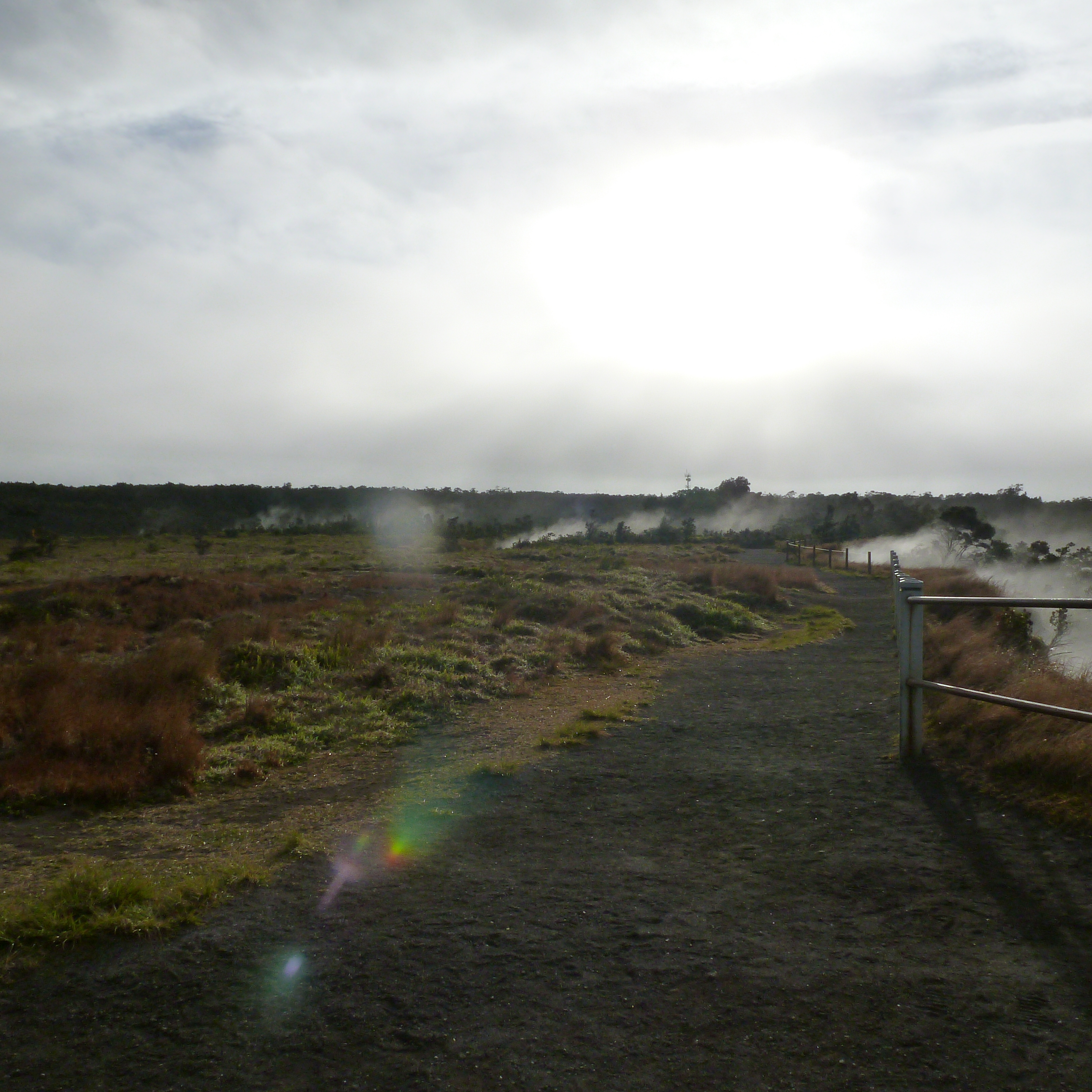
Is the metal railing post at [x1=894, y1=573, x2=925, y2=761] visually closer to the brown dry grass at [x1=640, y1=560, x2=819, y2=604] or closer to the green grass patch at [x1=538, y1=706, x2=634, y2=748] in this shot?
the green grass patch at [x1=538, y1=706, x2=634, y2=748]

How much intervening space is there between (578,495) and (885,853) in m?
122

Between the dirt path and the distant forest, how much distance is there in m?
48.9

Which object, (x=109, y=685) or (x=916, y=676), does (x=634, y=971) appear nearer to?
(x=916, y=676)

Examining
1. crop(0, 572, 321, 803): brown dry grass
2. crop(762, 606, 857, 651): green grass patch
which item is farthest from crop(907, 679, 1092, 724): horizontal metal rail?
crop(762, 606, 857, 651): green grass patch

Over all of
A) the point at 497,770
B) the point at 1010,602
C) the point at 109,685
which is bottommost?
the point at 497,770

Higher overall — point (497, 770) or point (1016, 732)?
point (1016, 732)

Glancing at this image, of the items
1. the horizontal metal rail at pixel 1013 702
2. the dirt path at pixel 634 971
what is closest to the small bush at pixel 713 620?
the horizontal metal rail at pixel 1013 702

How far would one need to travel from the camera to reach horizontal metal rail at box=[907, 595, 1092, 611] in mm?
4152

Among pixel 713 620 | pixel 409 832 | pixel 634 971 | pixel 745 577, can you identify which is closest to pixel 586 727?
pixel 409 832

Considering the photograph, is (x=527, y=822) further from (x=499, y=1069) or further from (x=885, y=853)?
(x=499, y=1069)

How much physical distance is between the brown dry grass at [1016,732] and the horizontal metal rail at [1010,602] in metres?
0.86

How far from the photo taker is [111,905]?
3742mm

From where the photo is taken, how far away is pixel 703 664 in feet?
42.7

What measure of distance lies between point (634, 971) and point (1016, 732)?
3.63 metres
